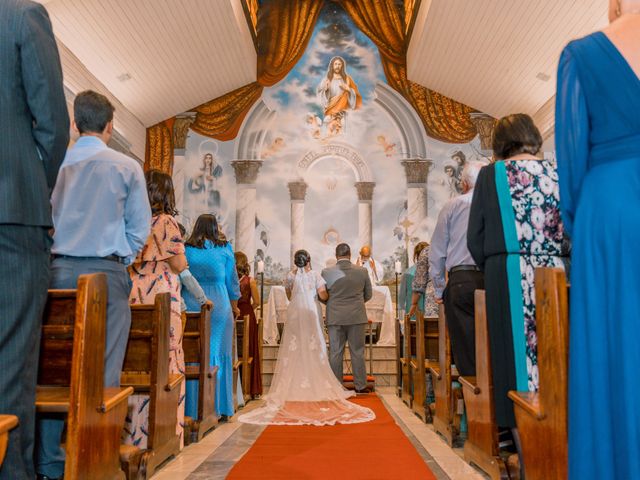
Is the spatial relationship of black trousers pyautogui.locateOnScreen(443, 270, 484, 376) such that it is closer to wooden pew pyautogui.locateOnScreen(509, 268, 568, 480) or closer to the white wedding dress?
wooden pew pyautogui.locateOnScreen(509, 268, 568, 480)

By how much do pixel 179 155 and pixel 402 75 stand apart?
481cm

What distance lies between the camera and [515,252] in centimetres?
264

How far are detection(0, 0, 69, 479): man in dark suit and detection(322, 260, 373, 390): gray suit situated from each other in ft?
18.8

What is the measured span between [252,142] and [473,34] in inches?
190

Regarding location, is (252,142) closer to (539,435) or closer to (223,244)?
(223,244)

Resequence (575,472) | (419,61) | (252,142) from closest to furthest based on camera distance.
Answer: (575,472)
(419,61)
(252,142)

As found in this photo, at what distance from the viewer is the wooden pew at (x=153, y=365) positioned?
120 inches

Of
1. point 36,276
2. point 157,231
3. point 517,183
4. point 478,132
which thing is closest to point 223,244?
point 157,231

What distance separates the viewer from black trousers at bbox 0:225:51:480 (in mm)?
1604

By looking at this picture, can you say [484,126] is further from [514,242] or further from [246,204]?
[514,242]

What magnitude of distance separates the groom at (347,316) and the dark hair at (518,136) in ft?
15.2

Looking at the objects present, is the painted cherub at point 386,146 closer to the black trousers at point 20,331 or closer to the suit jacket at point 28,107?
the suit jacket at point 28,107

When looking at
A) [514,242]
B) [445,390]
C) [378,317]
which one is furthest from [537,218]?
[378,317]

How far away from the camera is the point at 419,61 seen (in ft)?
37.3
